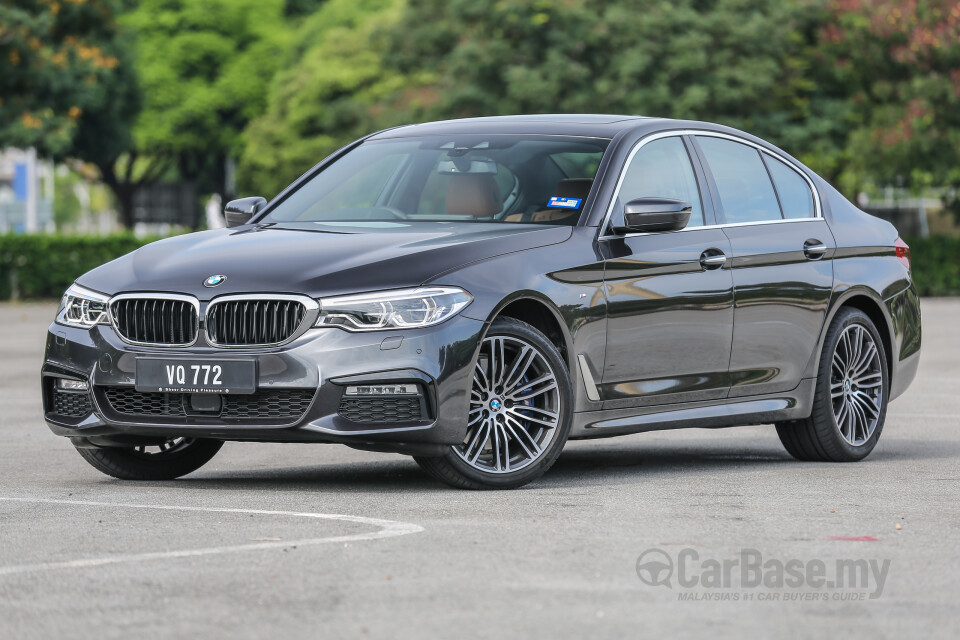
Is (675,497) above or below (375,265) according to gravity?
below

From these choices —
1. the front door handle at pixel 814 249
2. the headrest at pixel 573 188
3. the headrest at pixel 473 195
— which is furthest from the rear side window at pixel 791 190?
the headrest at pixel 473 195

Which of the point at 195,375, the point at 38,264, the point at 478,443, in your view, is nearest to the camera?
the point at 195,375

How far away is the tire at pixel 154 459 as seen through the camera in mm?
9070

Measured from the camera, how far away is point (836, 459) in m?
10.3

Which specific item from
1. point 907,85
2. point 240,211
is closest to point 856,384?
point 240,211

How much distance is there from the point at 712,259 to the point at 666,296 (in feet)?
1.33

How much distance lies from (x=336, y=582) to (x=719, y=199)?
14.1ft

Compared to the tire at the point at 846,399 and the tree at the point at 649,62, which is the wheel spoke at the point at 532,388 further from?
the tree at the point at 649,62

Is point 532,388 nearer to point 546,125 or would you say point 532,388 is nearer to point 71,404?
point 546,125

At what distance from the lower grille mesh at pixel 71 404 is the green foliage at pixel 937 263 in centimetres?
3107

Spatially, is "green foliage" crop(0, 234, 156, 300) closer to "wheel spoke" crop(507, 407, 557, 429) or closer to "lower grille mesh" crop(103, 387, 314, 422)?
"lower grille mesh" crop(103, 387, 314, 422)

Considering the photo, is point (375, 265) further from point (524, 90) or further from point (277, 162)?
point (277, 162)

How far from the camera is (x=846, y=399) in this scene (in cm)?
1037

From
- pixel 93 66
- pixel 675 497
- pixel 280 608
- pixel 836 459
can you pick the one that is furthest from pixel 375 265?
pixel 93 66
